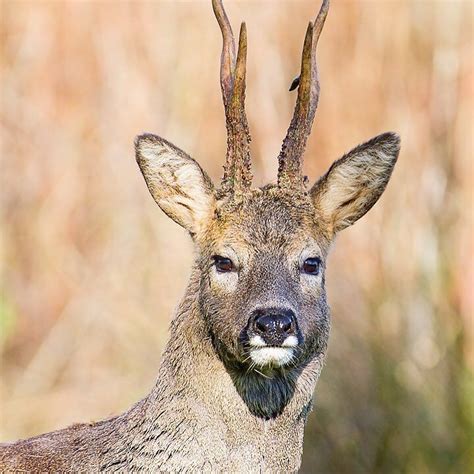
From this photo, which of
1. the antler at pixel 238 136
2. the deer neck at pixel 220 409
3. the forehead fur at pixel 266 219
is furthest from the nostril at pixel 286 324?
the antler at pixel 238 136

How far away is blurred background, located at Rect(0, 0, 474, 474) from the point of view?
33.5 ft

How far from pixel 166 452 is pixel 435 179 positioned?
17.9ft

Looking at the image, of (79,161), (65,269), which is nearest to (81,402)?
(65,269)

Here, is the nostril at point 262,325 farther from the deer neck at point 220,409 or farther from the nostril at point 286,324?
the deer neck at point 220,409

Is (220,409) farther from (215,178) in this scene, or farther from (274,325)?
(215,178)

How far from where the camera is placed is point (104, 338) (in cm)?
1241

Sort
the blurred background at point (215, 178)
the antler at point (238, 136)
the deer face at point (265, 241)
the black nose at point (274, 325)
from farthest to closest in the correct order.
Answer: the blurred background at point (215, 178), the antler at point (238, 136), the deer face at point (265, 241), the black nose at point (274, 325)

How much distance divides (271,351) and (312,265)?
2.39 ft

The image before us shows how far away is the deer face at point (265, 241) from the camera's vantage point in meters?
5.96

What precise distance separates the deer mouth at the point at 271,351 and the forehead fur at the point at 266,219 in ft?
2.16

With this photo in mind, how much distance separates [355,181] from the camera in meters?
6.93

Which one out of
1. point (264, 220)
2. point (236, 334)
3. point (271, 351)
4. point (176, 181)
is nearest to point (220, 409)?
point (236, 334)

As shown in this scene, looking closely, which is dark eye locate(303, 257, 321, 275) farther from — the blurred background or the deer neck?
the blurred background

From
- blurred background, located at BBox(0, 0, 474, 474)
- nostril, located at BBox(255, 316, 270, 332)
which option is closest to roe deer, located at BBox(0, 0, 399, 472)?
nostril, located at BBox(255, 316, 270, 332)
